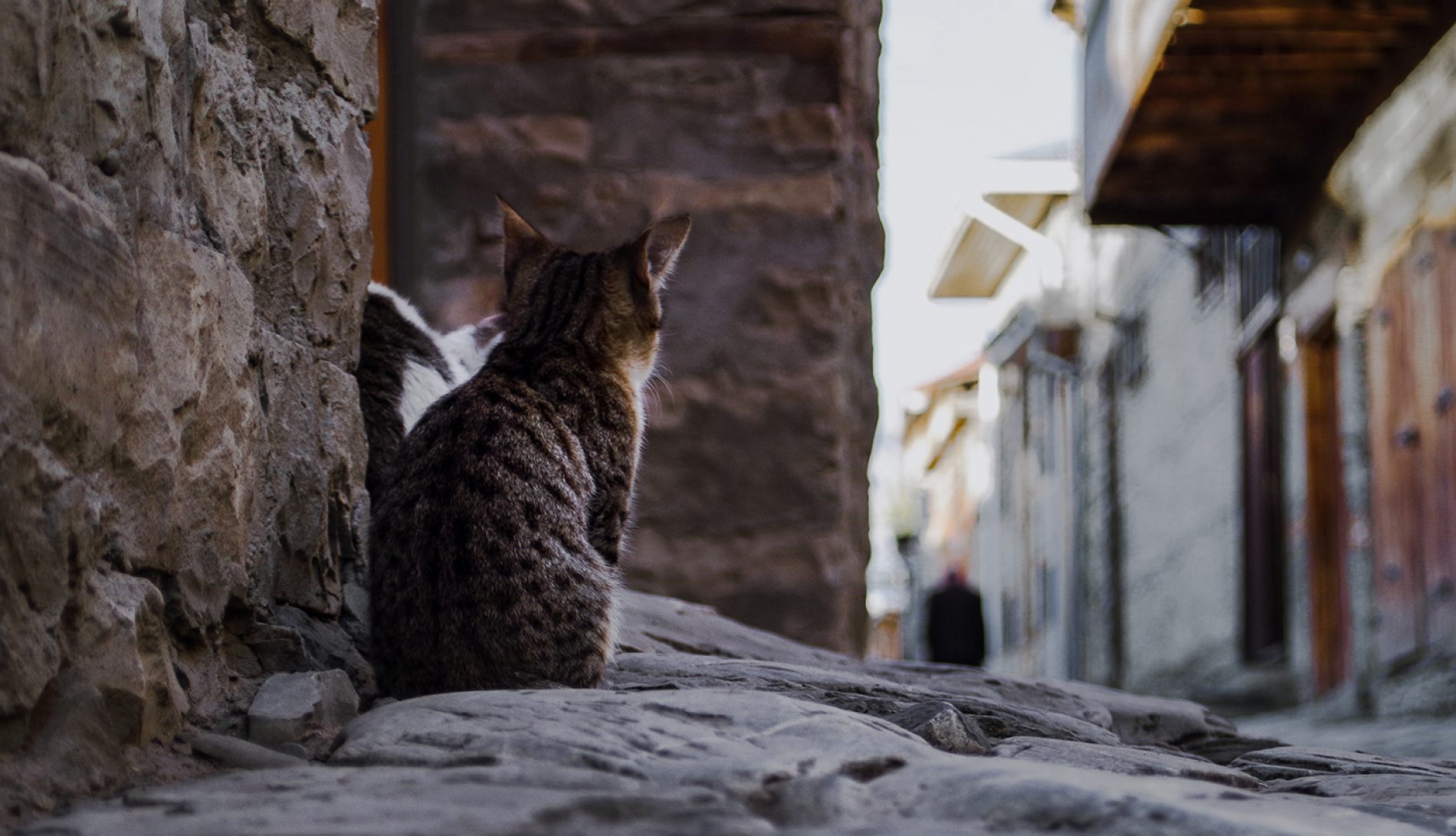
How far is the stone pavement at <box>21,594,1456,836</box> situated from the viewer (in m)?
1.61

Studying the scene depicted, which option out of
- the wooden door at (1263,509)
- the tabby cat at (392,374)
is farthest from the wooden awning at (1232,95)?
the tabby cat at (392,374)

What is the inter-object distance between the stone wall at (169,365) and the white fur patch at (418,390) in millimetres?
575

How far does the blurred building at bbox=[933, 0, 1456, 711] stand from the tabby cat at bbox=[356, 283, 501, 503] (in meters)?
5.41

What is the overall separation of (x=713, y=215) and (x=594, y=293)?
4.80 feet

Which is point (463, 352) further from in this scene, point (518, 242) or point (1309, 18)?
point (1309, 18)

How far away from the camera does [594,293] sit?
3275mm

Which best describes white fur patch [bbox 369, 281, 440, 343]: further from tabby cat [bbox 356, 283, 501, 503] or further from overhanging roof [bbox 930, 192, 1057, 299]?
overhanging roof [bbox 930, 192, 1057, 299]

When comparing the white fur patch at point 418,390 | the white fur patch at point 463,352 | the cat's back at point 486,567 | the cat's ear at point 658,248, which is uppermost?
the cat's ear at point 658,248

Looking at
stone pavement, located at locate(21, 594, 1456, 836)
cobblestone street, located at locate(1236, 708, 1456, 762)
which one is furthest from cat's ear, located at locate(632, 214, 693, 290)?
cobblestone street, located at locate(1236, 708, 1456, 762)

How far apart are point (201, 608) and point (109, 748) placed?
0.33 meters

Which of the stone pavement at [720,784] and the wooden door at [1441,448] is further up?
the wooden door at [1441,448]

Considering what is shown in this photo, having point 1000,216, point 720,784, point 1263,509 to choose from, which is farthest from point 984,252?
point 720,784

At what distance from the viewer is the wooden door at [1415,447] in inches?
296

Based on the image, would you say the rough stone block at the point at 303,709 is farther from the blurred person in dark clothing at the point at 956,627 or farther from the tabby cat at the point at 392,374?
the blurred person in dark clothing at the point at 956,627
